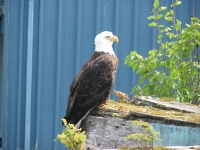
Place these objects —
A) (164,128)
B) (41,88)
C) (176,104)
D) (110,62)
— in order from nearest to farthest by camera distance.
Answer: (164,128)
(176,104)
(110,62)
(41,88)

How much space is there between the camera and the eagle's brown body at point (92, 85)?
6168mm

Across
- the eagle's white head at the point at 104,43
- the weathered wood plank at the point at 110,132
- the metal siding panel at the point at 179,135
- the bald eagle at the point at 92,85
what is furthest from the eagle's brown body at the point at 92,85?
the metal siding panel at the point at 179,135

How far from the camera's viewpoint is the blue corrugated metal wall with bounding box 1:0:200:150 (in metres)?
8.81

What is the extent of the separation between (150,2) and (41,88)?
231 centimetres

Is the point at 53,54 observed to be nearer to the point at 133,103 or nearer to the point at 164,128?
the point at 133,103

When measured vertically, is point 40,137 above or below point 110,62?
below

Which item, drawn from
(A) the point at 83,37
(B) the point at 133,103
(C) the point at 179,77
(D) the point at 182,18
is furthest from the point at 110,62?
(D) the point at 182,18

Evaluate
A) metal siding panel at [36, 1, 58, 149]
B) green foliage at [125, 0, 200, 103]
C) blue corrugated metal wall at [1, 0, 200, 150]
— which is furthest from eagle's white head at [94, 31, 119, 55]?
metal siding panel at [36, 1, 58, 149]

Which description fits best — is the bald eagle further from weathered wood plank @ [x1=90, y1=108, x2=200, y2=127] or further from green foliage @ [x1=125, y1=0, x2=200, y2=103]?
weathered wood plank @ [x1=90, y1=108, x2=200, y2=127]

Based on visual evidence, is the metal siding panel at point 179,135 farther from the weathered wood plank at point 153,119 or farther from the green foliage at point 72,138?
the green foliage at point 72,138

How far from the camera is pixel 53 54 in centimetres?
889

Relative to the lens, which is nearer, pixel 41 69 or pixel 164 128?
pixel 164 128

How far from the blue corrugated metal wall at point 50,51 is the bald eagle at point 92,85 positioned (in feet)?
6.57

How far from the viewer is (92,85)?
6.54 m
